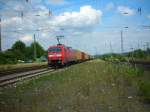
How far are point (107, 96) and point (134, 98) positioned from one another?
1.02 metres

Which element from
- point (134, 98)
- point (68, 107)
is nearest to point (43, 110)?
point (68, 107)

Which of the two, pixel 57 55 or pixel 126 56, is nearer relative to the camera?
pixel 57 55

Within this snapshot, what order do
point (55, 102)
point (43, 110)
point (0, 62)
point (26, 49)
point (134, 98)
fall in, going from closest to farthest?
1. point (43, 110)
2. point (55, 102)
3. point (134, 98)
4. point (0, 62)
5. point (26, 49)

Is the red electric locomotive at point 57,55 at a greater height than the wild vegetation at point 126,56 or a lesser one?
greater

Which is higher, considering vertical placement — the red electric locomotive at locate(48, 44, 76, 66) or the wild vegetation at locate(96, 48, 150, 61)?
the red electric locomotive at locate(48, 44, 76, 66)

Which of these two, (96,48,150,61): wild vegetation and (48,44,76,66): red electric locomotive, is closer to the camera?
(48,44,76,66): red electric locomotive

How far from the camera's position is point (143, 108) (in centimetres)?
880

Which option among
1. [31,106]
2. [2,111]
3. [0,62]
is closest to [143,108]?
[31,106]

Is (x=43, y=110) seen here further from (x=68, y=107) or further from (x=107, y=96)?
(x=107, y=96)

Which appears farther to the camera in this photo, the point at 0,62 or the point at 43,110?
the point at 0,62

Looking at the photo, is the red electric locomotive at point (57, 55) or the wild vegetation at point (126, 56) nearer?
the red electric locomotive at point (57, 55)

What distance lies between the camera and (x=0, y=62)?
60312 millimetres

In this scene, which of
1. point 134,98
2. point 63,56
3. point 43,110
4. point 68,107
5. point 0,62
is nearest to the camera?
point 43,110

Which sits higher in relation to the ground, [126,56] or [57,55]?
[57,55]
